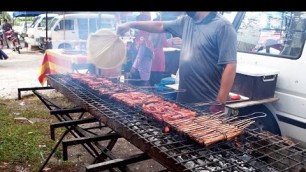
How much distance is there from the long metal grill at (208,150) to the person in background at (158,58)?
13.7 feet

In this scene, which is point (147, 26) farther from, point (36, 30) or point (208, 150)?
point (36, 30)

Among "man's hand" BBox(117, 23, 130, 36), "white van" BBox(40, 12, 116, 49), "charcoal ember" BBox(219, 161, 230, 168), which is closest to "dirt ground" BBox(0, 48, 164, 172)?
"white van" BBox(40, 12, 116, 49)

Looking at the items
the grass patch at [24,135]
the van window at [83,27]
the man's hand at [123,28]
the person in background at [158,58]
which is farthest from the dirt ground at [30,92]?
the van window at [83,27]

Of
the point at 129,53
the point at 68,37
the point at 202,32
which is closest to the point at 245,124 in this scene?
the point at 202,32

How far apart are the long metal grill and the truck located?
142 centimetres

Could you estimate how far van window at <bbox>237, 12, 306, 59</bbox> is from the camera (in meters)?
3.94

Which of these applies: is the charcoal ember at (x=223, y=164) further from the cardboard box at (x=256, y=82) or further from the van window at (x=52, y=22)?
the van window at (x=52, y=22)

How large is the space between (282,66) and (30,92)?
7576mm

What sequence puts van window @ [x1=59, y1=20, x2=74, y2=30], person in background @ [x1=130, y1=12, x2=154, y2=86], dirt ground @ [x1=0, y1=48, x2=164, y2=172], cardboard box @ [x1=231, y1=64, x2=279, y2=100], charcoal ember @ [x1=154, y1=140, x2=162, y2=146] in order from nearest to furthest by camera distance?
charcoal ember @ [x1=154, y1=140, x2=162, y2=146], cardboard box @ [x1=231, y1=64, x2=279, y2=100], dirt ground @ [x1=0, y1=48, x2=164, y2=172], person in background @ [x1=130, y1=12, x2=154, y2=86], van window @ [x1=59, y1=20, x2=74, y2=30]

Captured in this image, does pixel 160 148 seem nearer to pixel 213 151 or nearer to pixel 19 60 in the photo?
pixel 213 151

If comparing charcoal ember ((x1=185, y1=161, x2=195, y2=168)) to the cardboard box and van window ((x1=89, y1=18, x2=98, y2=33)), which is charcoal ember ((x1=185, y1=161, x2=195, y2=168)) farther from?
van window ((x1=89, y1=18, x2=98, y2=33))

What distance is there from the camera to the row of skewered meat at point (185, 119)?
86.8 inches

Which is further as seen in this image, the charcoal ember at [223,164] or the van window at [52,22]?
the van window at [52,22]

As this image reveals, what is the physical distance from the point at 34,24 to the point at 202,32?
19241 millimetres
